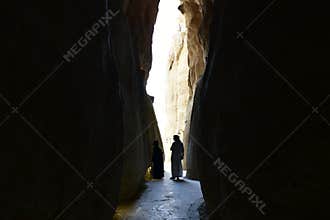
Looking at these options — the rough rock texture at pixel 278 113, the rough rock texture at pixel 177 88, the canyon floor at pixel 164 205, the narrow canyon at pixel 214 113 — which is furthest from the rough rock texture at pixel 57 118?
the rough rock texture at pixel 177 88

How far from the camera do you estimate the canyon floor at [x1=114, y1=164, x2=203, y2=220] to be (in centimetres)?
641

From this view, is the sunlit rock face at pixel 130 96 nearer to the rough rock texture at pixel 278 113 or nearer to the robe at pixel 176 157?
the robe at pixel 176 157

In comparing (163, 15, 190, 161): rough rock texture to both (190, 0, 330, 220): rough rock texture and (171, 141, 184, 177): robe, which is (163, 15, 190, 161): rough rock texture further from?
(190, 0, 330, 220): rough rock texture

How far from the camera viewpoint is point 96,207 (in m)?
4.47

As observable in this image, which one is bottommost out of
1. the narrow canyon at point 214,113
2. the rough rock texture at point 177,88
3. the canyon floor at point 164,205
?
the canyon floor at point 164,205

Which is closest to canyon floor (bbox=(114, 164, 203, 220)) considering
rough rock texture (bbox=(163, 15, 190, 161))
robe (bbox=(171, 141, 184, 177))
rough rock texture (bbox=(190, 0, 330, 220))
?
rough rock texture (bbox=(190, 0, 330, 220))

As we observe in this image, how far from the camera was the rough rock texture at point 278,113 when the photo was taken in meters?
2.85

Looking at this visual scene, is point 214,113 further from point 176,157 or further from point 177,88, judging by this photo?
point 177,88

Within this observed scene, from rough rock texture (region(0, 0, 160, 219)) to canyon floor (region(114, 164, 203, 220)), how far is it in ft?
4.02

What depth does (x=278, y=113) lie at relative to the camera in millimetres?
3248

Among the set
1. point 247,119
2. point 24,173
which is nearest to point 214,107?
point 247,119

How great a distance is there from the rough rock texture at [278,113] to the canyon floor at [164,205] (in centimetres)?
201

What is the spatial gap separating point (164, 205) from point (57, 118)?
4657mm

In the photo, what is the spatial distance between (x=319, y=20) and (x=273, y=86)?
2.56ft
